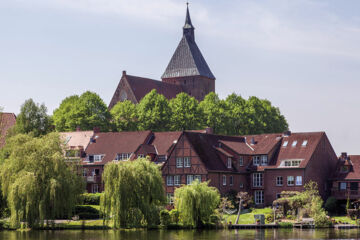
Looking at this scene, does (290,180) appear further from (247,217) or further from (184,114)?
(184,114)

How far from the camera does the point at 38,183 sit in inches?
3105

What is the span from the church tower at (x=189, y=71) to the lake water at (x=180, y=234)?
3833 inches

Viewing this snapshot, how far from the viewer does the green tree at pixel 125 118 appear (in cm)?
A: 12850

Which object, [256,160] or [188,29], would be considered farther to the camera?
[188,29]

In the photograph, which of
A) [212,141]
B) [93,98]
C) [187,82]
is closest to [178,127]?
[93,98]

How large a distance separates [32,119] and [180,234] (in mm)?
41265

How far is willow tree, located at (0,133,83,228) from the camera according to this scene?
3063 inches

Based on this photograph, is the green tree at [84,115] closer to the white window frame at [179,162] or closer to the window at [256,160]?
the white window frame at [179,162]

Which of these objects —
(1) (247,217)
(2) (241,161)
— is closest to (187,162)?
(2) (241,161)

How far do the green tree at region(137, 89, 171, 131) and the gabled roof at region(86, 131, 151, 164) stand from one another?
642 inches

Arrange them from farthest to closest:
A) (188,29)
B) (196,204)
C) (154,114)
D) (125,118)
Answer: (188,29) → (125,118) → (154,114) → (196,204)

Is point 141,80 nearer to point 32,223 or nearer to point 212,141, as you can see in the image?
point 212,141

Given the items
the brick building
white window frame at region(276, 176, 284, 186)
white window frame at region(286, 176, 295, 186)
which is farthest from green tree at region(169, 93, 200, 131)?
the brick building

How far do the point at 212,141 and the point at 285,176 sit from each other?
33.9ft
